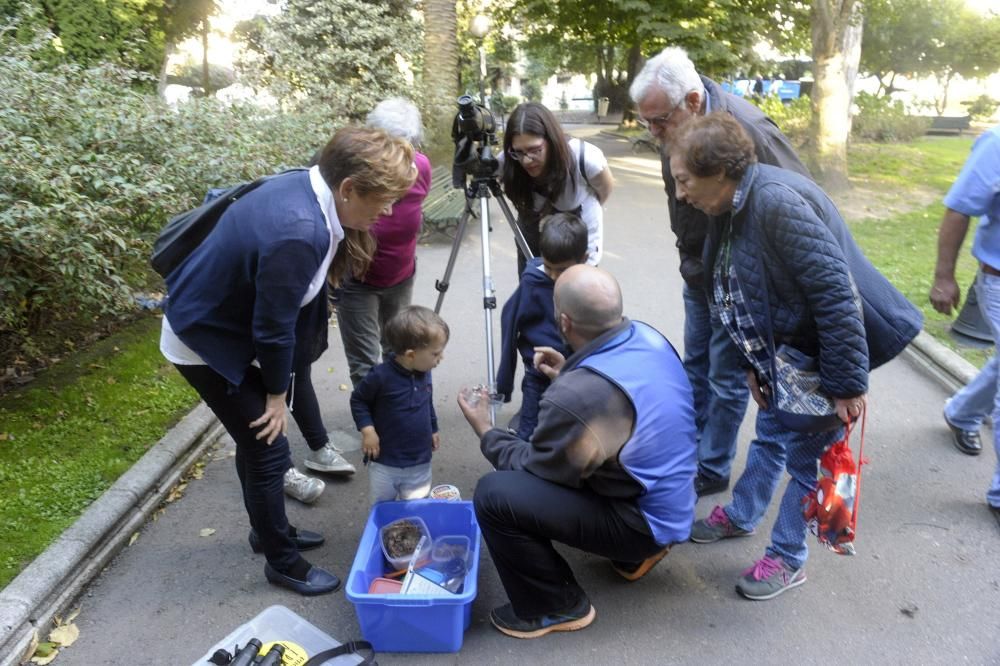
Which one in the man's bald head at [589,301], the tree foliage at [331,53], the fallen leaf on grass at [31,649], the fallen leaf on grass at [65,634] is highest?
the tree foliage at [331,53]

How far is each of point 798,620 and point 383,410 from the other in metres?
1.78

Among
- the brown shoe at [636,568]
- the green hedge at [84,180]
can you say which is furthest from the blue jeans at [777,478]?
the green hedge at [84,180]

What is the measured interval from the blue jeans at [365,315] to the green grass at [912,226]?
3.83 m

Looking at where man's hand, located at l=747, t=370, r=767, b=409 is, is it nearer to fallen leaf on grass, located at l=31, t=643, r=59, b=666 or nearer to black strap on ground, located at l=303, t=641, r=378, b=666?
black strap on ground, located at l=303, t=641, r=378, b=666

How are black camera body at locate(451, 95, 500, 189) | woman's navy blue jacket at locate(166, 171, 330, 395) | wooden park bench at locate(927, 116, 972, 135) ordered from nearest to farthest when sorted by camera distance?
woman's navy blue jacket at locate(166, 171, 330, 395) → black camera body at locate(451, 95, 500, 189) → wooden park bench at locate(927, 116, 972, 135)

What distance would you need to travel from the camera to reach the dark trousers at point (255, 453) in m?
2.39

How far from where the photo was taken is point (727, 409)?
10.4 ft

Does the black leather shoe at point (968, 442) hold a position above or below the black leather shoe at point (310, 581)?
above

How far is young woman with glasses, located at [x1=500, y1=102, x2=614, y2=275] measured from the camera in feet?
10.9

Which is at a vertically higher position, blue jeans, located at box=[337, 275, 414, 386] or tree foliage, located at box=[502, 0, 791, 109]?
tree foliage, located at box=[502, 0, 791, 109]

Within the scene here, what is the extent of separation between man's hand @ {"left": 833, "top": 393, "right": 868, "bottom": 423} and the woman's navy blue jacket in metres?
1.71

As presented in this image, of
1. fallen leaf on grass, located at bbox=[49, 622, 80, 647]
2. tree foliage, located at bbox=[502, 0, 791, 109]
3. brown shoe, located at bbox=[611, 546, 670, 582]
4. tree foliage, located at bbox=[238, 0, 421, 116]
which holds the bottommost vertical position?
fallen leaf on grass, located at bbox=[49, 622, 80, 647]

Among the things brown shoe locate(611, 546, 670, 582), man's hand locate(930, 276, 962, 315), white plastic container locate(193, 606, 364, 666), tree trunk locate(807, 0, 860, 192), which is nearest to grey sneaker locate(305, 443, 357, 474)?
white plastic container locate(193, 606, 364, 666)

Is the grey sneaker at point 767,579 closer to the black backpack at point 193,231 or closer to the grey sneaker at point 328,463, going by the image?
the grey sneaker at point 328,463
